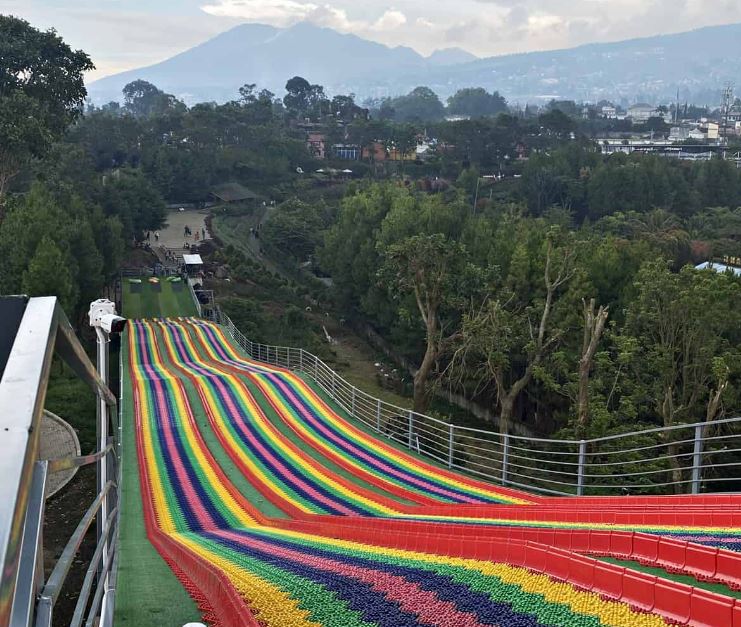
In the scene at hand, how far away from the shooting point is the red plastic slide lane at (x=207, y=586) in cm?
358

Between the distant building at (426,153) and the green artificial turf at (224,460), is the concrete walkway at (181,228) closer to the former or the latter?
the green artificial turf at (224,460)

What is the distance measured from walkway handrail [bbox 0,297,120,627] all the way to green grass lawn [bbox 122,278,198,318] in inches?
1177

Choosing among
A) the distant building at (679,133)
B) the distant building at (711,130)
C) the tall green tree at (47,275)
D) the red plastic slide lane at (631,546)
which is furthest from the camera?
the distant building at (711,130)

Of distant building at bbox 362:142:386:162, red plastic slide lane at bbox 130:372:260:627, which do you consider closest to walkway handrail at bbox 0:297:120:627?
red plastic slide lane at bbox 130:372:260:627

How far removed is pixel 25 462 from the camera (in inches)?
50.8

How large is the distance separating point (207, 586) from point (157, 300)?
2938 centimetres

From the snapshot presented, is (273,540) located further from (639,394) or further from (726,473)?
(726,473)

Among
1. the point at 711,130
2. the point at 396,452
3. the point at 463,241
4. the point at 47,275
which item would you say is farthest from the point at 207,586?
the point at 711,130

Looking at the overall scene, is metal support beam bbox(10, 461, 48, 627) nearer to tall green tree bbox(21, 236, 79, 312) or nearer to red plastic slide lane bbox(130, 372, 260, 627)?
red plastic slide lane bbox(130, 372, 260, 627)

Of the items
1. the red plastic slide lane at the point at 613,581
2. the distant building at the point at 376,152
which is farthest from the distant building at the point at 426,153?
the red plastic slide lane at the point at 613,581

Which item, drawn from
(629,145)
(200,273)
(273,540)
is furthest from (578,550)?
(629,145)

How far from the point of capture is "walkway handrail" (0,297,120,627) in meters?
1.21

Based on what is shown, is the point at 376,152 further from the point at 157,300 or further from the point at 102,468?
the point at 102,468

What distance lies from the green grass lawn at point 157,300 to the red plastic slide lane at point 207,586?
23892 millimetres
